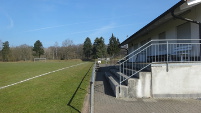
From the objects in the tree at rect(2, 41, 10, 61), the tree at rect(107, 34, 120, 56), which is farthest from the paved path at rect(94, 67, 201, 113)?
the tree at rect(2, 41, 10, 61)

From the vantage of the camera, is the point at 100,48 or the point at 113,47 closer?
the point at 113,47

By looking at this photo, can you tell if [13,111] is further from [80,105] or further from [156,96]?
[156,96]

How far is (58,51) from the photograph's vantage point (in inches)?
4156

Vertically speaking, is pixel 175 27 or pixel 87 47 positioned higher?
pixel 87 47

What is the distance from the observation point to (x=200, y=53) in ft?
25.8

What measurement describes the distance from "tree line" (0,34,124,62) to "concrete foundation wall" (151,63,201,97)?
2513 inches

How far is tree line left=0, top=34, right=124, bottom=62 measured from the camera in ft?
243

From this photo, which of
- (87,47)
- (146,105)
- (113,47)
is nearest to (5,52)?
(87,47)

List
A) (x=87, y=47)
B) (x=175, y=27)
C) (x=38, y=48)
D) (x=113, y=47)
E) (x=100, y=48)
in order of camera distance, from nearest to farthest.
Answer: (x=175, y=27) → (x=113, y=47) → (x=100, y=48) → (x=87, y=47) → (x=38, y=48)

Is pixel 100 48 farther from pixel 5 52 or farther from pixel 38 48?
pixel 5 52

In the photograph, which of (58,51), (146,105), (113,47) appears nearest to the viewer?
(146,105)

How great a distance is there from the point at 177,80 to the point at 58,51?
102 metres

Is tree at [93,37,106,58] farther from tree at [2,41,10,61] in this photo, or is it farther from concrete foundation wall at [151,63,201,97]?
concrete foundation wall at [151,63,201,97]

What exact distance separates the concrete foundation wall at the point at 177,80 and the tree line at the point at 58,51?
63.8 meters
